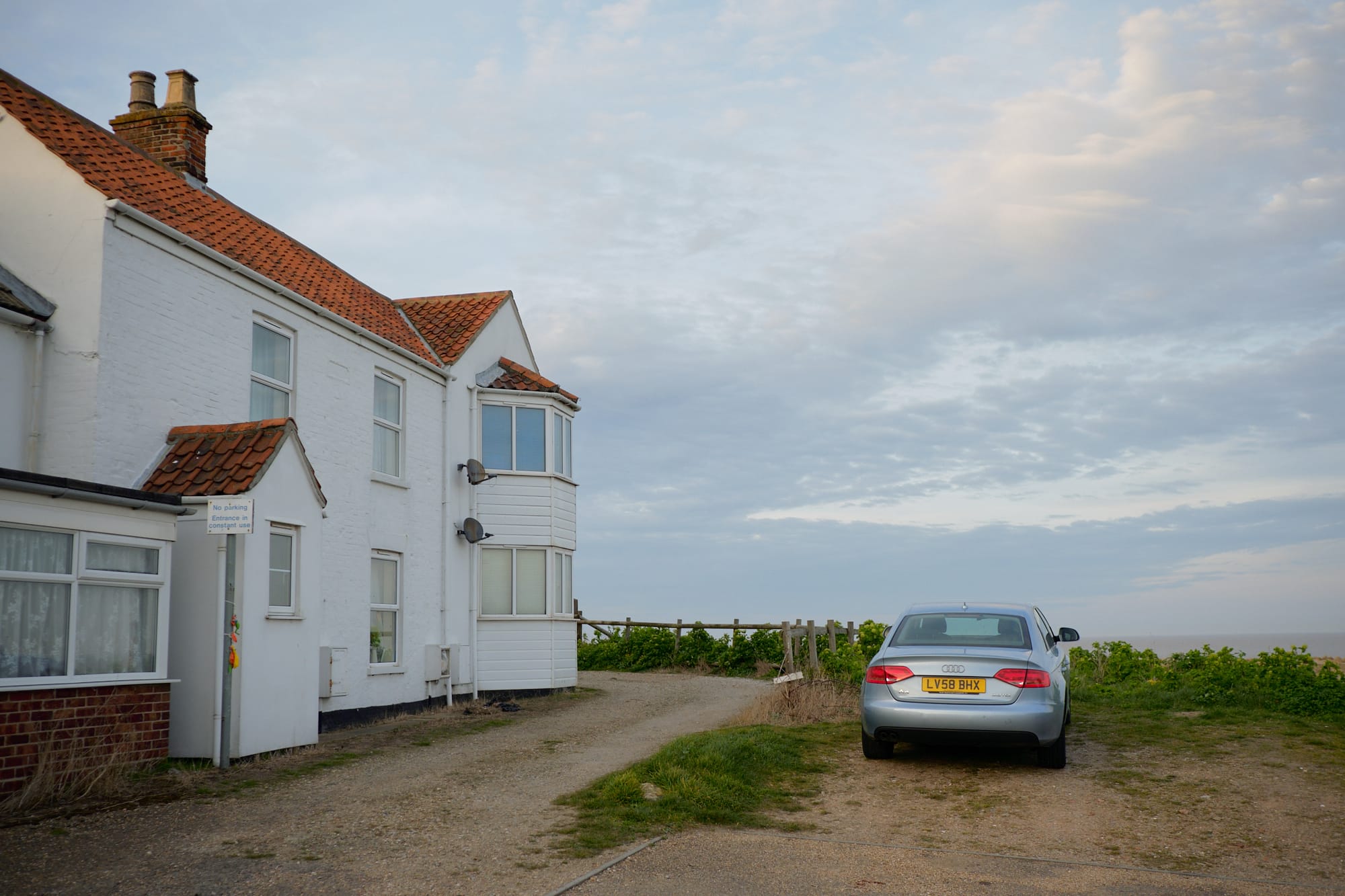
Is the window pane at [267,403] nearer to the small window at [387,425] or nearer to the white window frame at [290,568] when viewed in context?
the white window frame at [290,568]

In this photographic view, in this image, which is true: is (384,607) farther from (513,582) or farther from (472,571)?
(513,582)

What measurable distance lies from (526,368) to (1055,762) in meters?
14.5

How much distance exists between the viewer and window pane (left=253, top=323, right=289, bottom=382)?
46.7 ft

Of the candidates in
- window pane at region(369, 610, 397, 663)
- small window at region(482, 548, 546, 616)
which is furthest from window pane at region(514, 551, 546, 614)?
window pane at region(369, 610, 397, 663)

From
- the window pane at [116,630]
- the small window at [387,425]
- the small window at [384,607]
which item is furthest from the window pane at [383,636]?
the window pane at [116,630]

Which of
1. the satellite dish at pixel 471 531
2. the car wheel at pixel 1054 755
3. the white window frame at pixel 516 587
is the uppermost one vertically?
the satellite dish at pixel 471 531

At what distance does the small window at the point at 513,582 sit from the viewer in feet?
66.1

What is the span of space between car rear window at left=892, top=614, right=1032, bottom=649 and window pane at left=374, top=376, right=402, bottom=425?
9.41m

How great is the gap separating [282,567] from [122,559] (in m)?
2.53

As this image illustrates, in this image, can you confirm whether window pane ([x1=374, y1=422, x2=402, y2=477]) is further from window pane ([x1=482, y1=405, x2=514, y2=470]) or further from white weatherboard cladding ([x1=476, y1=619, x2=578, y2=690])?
white weatherboard cladding ([x1=476, y1=619, x2=578, y2=690])

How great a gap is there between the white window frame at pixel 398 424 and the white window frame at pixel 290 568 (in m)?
4.18

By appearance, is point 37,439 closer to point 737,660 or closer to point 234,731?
point 234,731

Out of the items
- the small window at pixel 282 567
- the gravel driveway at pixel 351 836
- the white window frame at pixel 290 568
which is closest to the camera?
the gravel driveway at pixel 351 836

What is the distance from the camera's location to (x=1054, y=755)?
10469mm
